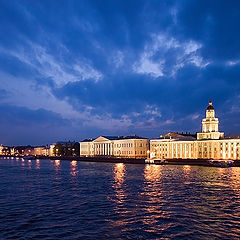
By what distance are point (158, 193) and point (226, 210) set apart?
22.7 ft

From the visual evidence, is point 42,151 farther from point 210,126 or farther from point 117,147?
point 210,126

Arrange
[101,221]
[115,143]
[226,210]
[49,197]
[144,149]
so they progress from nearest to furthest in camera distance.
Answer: [101,221], [226,210], [49,197], [144,149], [115,143]

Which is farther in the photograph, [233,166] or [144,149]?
[144,149]

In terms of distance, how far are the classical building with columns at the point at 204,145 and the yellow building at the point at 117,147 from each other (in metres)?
6.37

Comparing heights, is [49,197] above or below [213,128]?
below

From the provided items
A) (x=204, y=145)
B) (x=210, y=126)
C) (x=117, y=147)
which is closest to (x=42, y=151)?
(x=117, y=147)

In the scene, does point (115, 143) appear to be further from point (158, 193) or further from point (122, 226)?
point (122, 226)

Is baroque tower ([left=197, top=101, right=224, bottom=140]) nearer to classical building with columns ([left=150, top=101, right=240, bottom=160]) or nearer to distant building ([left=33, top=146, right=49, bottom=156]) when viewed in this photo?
classical building with columns ([left=150, top=101, right=240, bottom=160])

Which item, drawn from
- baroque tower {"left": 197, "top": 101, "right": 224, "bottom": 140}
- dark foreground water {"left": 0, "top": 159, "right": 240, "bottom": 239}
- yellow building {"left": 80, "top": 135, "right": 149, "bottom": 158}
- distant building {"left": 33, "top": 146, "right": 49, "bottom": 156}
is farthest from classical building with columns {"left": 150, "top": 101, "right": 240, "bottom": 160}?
distant building {"left": 33, "top": 146, "right": 49, "bottom": 156}

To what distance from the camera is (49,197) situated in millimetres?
22438

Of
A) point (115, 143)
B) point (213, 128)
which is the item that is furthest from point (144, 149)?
point (213, 128)

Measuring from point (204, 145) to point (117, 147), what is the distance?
114 feet

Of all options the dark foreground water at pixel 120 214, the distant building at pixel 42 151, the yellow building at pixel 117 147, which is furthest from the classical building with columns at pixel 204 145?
the distant building at pixel 42 151

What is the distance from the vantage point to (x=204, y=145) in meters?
85.2
